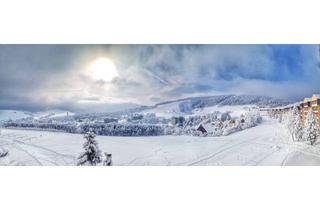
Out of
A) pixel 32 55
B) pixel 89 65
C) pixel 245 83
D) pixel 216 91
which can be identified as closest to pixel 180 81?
pixel 216 91

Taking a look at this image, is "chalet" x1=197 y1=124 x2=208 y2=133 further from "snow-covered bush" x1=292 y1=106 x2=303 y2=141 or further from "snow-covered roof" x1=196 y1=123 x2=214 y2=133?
"snow-covered bush" x1=292 y1=106 x2=303 y2=141

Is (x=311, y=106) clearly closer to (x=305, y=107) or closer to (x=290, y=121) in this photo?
(x=305, y=107)

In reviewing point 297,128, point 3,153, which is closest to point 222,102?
point 297,128

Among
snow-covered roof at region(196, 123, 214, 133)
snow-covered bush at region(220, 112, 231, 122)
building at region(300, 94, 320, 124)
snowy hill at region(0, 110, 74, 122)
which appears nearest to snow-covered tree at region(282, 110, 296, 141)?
building at region(300, 94, 320, 124)

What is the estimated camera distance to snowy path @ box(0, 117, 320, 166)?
4.18 meters

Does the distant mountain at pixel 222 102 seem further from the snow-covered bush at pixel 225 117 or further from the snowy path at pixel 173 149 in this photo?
the snowy path at pixel 173 149

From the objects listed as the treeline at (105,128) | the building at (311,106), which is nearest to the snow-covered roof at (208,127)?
the treeline at (105,128)

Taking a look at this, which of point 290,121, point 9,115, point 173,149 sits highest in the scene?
point 9,115

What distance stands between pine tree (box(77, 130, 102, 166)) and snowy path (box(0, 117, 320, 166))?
7 cm

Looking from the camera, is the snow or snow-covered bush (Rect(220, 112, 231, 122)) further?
snow-covered bush (Rect(220, 112, 231, 122))

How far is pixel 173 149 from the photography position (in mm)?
4223

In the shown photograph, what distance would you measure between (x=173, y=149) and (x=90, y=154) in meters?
0.94

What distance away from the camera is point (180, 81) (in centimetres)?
424

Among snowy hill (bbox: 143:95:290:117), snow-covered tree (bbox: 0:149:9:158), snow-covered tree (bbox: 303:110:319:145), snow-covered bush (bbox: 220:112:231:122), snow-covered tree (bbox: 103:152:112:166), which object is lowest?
snow-covered tree (bbox: 103:152:112:166)
